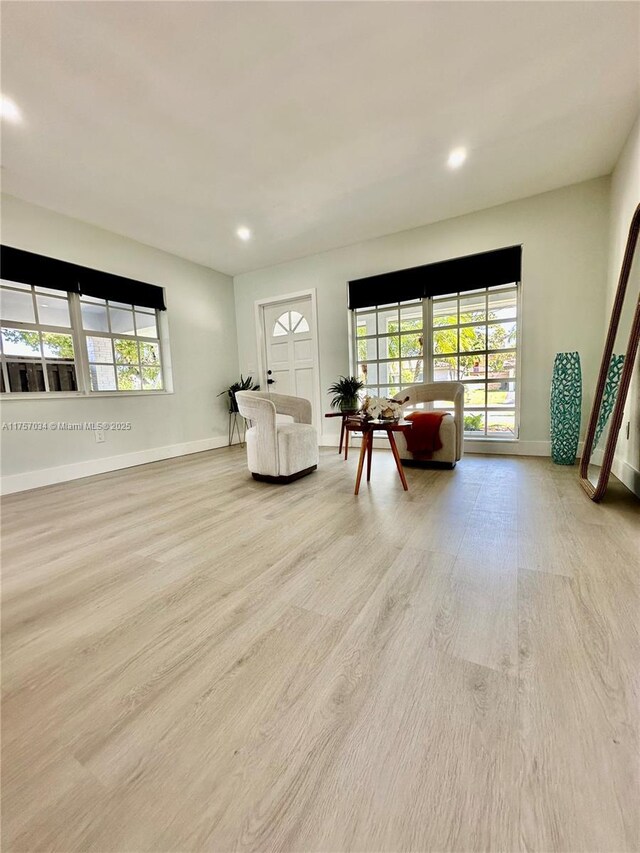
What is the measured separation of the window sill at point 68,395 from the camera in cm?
306

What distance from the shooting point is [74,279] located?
3.45m

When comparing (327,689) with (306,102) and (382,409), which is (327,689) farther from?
(306,102)

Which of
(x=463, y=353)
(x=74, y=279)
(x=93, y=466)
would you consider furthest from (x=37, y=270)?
(x=463, y=353)

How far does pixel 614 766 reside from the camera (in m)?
0.68

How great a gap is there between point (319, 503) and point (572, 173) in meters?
3.76

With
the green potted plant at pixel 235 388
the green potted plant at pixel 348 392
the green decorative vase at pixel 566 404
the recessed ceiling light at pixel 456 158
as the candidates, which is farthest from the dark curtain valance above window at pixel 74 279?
the green decorative vase at pixel 566 404

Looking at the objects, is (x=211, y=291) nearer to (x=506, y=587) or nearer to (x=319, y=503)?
(x=319, y=503)

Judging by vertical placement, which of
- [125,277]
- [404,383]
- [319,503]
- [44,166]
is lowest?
[319,503]

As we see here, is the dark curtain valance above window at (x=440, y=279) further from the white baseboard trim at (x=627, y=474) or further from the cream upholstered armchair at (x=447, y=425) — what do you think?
the white baseboard trim at (x=627, y=474)

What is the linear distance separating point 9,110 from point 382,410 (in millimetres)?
3186

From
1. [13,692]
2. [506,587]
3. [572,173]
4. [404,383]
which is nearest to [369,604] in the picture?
[506,587]

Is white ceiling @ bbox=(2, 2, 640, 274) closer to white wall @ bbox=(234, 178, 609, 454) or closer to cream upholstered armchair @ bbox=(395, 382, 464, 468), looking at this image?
white wall @ bbox=(234, 178, 609, 454)


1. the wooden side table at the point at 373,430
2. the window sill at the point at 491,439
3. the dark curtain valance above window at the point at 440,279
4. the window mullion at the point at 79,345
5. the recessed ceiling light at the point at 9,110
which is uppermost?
the recessed ceiling light at the point at 9,110

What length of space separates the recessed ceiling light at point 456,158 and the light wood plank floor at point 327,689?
9.40 ft
